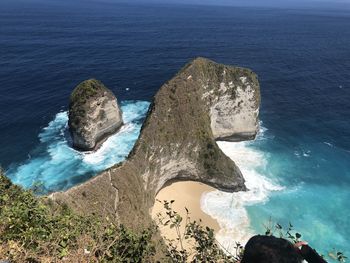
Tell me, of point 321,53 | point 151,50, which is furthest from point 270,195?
point 321,53

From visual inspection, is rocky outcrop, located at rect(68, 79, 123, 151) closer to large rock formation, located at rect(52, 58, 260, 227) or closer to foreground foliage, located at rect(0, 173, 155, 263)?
large rock formation, located at rect(52, 58, 260, 227)

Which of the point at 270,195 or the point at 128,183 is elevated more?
the point at 128,183

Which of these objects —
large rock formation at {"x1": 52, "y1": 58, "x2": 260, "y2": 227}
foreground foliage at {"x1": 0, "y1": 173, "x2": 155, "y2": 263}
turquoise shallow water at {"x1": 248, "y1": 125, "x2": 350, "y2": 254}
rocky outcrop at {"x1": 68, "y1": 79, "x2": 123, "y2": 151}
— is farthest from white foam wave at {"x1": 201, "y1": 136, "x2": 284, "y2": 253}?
foreground foliage at {"x1": 0, "y1": 173, "x2": 155, "y2": 263}

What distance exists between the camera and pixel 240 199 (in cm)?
4972

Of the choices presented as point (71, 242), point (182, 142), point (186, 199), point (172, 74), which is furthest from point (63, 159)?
point (172, 74)

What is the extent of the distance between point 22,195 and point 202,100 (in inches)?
1575

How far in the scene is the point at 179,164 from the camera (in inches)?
1943

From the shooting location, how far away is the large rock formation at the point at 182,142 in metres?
35.0

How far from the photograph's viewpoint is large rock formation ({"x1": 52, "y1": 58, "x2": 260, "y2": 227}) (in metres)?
35.0

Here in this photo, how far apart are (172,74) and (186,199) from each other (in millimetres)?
51932

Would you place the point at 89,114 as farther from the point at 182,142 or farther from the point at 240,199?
the point at 240,199

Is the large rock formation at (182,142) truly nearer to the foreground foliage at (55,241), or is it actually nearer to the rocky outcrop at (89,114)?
the rocky outcrop at (89,114)

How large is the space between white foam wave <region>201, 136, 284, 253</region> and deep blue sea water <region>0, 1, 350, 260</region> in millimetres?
792

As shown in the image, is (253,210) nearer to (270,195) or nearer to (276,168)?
(270,195)
